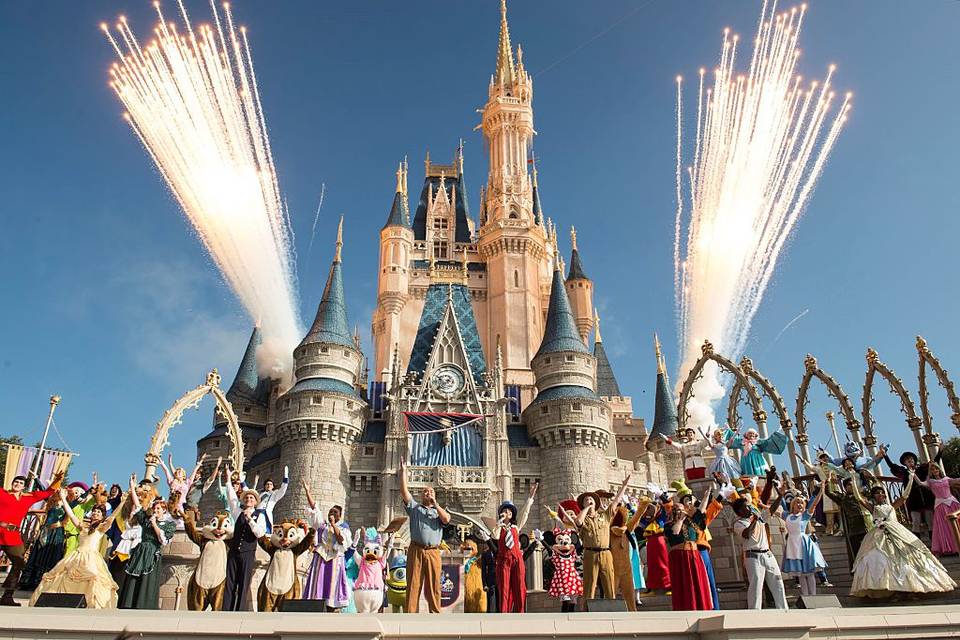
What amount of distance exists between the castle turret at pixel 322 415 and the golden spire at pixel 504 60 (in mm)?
33606

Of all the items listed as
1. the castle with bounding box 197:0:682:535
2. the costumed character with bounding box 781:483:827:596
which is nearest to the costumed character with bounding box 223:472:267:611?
the costumed character with bounding box 781:483:827:596

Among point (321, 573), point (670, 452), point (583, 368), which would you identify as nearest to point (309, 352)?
point (583, 368)

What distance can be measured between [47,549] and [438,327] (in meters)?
33.4

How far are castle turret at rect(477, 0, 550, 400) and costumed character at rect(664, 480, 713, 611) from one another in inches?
1434

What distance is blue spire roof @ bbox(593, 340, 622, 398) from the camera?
176 feet

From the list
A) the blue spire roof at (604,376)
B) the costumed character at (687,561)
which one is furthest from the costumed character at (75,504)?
the blue spire roof at (604,376)

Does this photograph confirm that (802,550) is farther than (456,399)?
No

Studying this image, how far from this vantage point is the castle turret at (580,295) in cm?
5512

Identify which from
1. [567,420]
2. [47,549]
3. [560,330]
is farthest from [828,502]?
[560,330]

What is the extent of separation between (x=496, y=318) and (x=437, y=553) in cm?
4251

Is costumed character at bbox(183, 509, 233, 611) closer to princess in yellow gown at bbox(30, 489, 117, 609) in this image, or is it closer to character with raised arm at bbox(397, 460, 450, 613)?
princess in yellow gown at bbox(30, 489, 117, 609)

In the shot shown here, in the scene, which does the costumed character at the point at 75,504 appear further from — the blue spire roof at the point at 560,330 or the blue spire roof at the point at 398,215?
the blue spire roof at the point at 398,215

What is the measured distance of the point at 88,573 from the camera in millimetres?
8102

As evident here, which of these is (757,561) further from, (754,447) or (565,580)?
(754,447)
